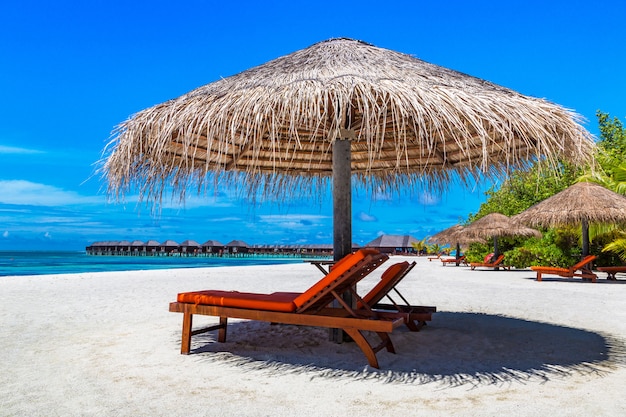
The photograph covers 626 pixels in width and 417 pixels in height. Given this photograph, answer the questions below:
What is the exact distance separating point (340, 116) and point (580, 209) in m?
10.4

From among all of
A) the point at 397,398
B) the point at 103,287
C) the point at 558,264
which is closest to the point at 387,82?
the point at 397,398

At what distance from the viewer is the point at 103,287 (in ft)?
33.4

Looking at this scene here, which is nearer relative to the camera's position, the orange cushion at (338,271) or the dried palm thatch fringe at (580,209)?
the orange cushion at (338,271)

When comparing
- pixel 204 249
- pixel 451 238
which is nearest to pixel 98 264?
pixel 451 238

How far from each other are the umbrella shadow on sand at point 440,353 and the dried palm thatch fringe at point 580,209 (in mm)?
7614

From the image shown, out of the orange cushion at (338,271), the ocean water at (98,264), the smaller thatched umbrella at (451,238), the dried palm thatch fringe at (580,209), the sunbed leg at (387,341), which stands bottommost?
the ocean water at (98,264)

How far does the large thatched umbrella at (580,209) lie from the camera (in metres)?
11.7

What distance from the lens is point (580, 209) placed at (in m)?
12.0

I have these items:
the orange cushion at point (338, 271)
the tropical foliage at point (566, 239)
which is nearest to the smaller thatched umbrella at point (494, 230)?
the tropical foliage at point (566, 239)

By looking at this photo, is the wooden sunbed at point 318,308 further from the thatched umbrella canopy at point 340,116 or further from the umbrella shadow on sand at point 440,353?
the thatched umbrella canopy at point 340,116

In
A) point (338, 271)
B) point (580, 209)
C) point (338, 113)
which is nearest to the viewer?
point (338, 271)

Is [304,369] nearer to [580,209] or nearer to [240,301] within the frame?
[240,301]

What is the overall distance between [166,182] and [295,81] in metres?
2.12

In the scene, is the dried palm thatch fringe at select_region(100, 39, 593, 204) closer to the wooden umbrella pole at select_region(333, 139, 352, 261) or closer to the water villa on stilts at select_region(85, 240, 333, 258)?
the wooden umbrella pole at select_region(333, 139, 352, 261)
